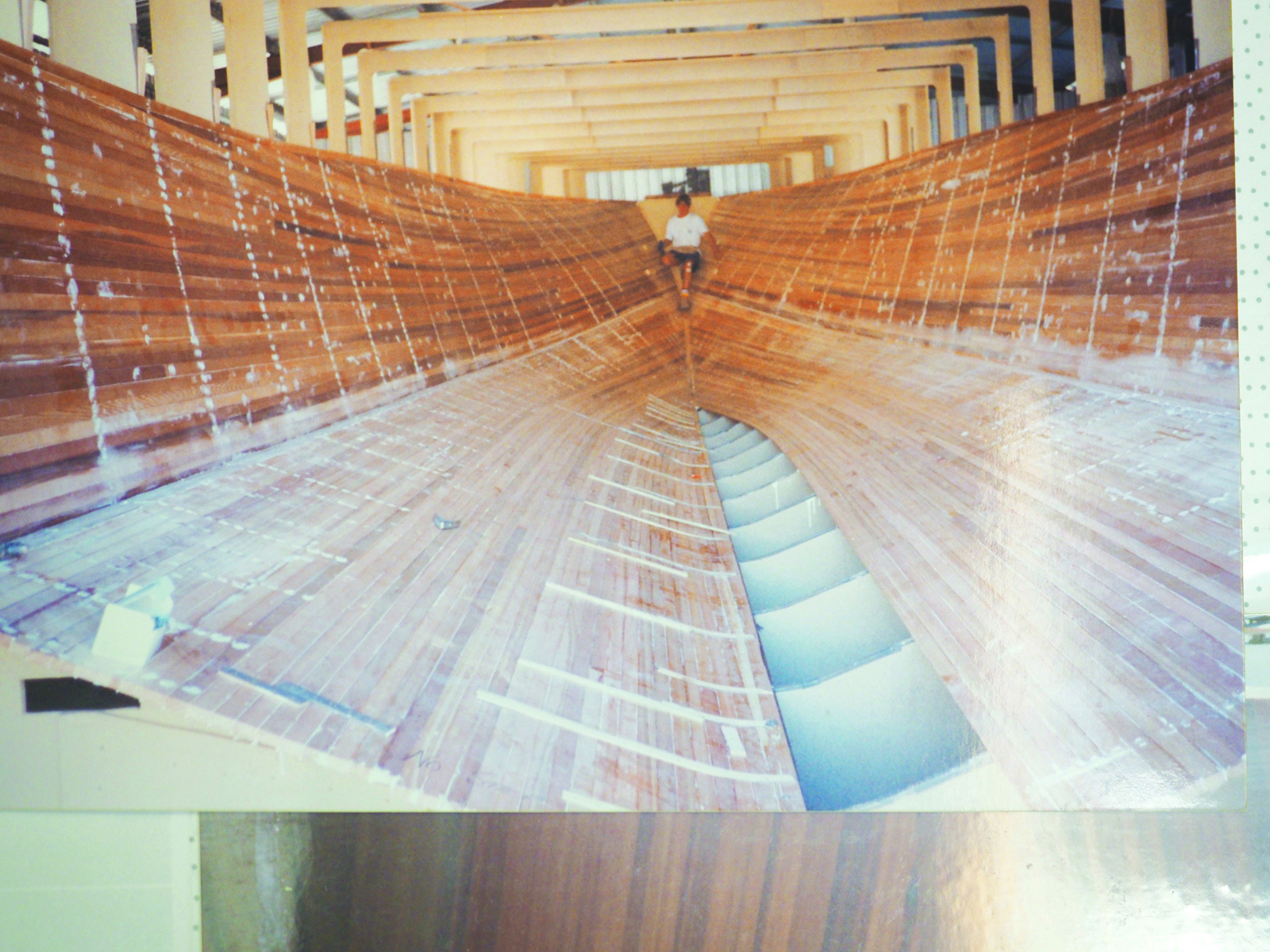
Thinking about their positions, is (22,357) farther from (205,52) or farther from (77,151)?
(205,52)

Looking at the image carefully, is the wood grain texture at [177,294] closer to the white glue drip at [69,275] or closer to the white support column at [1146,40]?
the white glue drip at [69,275]

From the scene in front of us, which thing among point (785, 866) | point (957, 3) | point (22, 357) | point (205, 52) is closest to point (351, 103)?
point (205, 52)

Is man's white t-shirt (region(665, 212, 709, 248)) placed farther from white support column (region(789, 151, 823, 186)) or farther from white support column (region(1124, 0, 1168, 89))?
white support column (region(1124, 0, 1168, 89))

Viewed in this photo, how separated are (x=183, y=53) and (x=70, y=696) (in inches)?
53.2

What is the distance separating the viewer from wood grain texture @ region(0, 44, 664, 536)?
4.71 feet

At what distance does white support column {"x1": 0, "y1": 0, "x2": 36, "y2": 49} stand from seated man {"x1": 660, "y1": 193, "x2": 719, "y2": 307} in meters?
2.66

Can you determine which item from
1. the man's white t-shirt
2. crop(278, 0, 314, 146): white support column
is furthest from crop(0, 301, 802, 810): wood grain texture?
the man's white t-shirt

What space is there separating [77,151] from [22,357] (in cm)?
38

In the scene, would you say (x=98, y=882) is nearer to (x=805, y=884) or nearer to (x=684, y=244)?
(x=805, y=884)

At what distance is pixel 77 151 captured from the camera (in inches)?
60.6

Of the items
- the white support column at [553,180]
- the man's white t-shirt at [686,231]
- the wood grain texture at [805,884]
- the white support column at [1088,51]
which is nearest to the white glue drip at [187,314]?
the wood grain texture at [805,884]

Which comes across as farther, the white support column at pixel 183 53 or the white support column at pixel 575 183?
the white support column at pixel 575 183

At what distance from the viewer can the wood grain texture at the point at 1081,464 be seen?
132cm

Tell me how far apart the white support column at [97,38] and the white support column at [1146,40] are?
1819 millimetres
